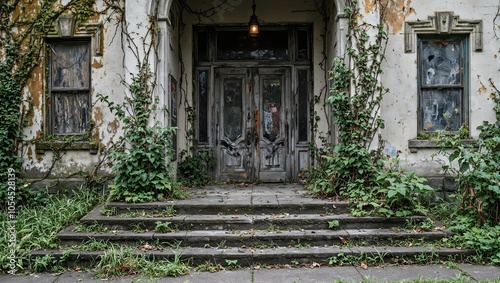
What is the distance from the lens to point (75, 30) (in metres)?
7.60

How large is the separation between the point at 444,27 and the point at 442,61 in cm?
61

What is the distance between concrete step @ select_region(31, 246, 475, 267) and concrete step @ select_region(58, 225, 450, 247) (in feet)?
0.80

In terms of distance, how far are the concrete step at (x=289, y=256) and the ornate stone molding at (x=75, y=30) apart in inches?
157

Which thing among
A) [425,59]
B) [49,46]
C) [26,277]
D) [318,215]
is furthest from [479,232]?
[49,46]

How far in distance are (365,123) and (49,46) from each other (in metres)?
5.96

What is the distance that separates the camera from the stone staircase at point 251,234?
16.8 feet

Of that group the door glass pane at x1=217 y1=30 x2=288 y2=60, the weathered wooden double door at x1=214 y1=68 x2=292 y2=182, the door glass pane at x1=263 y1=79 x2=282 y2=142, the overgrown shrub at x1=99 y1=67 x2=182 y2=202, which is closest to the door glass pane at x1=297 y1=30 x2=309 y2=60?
the door glass pane at x1=217 y1=30 x2=288 y2=60

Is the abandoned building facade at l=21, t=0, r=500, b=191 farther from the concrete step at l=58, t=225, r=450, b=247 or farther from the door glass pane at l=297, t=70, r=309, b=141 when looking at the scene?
the concrete step at l=58, t=225, r=450, b=247

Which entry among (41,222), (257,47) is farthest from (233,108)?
(41,222)

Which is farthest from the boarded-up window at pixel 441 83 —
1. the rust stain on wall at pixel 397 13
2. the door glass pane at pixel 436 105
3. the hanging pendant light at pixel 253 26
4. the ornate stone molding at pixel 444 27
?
the hanging pendant light at pixel 253 26

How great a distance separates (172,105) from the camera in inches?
311

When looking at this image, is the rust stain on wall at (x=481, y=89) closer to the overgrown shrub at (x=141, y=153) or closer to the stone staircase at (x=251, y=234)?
the stone staircase at (x=251, y=234)

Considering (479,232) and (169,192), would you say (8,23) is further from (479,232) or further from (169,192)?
(479,232)

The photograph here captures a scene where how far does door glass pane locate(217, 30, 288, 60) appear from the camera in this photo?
30.3 ft
